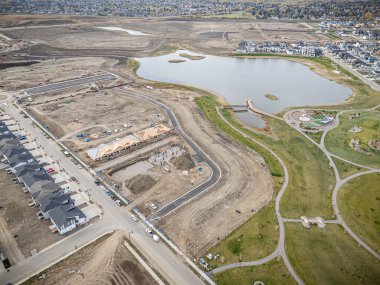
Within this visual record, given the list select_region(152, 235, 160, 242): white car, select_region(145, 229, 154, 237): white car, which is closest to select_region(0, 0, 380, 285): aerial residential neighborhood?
select_region(145, 229, 154, 237): white car

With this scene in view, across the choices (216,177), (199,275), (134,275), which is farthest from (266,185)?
(134,275)

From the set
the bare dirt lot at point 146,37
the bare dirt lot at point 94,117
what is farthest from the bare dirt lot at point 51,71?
the bare dirt lot at point 94,117

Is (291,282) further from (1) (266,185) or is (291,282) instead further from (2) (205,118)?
(2) (205,118)

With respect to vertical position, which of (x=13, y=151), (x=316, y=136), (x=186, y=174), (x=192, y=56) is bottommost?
(x=186, y=174)

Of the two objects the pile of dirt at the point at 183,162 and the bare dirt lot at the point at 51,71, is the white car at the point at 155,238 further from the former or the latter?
the bare dirt lot at the point at 51,71

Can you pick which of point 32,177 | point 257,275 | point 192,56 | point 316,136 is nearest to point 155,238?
point 257,275

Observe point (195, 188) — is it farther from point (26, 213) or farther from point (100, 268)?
point (26, 213)
